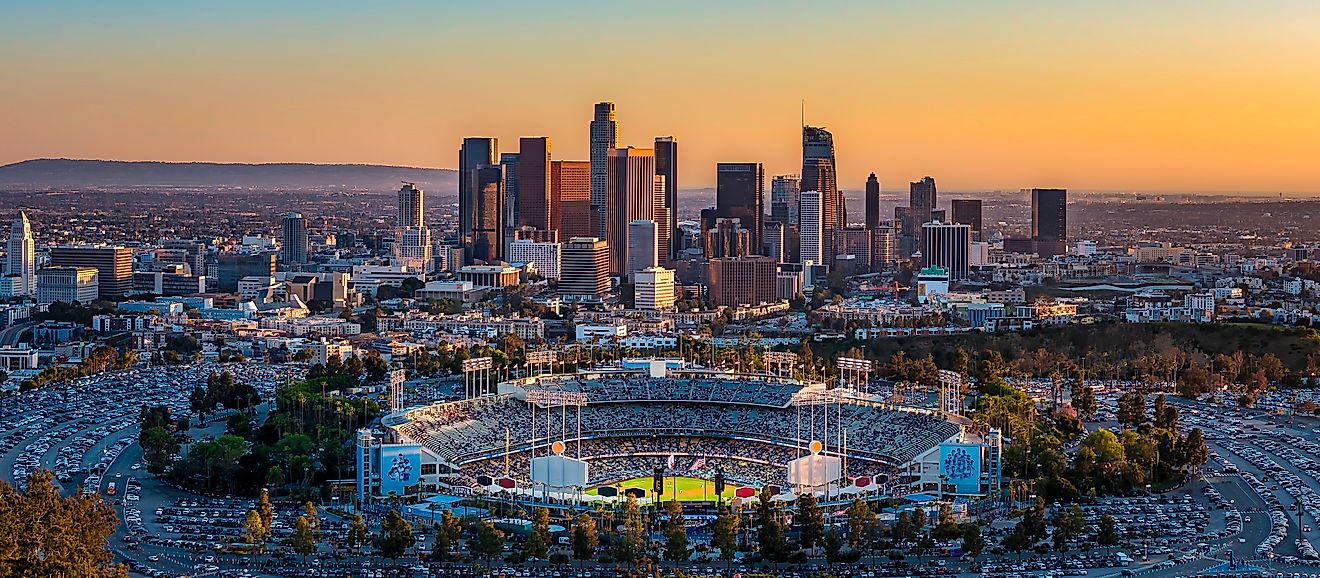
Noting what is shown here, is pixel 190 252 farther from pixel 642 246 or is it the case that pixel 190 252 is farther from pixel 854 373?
pixel 854 373

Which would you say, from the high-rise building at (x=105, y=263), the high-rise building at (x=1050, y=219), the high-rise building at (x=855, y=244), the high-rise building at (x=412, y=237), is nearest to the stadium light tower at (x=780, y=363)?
the high-rise building at (x=105, y=263)

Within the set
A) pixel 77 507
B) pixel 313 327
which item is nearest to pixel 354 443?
pixel 77 507

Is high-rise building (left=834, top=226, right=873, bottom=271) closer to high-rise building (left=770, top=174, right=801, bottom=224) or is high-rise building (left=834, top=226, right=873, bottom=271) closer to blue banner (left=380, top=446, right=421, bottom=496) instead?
high-rise building (left=770, top=174, right=801, bottom=224)

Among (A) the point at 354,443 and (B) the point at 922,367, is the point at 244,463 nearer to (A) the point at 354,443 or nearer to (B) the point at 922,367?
(A) the point at 354,443

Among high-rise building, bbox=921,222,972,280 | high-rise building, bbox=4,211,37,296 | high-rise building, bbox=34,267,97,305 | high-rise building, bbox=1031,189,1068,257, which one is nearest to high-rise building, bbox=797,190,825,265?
high-rise building, bbox=921,222,972,280

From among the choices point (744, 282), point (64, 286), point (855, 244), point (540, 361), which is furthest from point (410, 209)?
point (540, 361)

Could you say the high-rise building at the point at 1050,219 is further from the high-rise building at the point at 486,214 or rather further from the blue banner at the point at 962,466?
the blue banner at the point at 962,466
